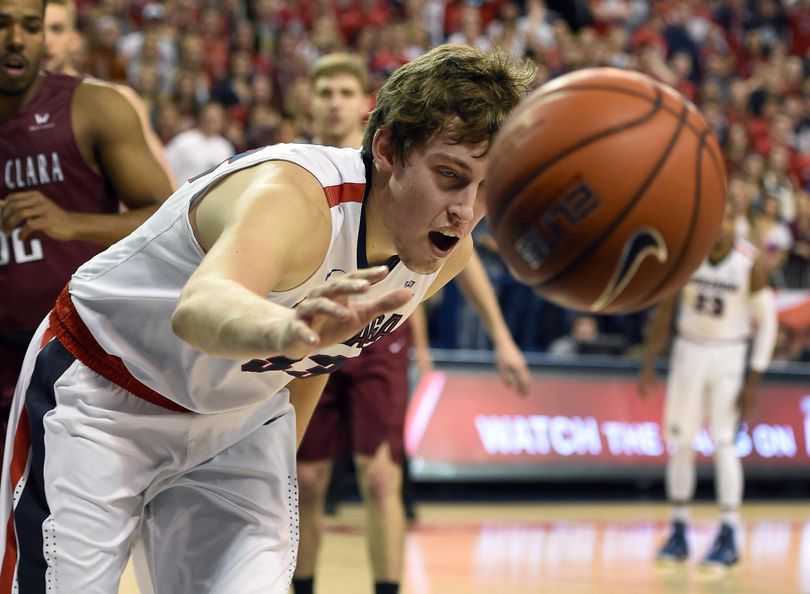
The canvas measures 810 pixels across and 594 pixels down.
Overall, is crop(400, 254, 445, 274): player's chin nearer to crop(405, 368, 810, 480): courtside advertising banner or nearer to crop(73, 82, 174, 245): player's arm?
crop(73, 82, 174, 245): player's arm

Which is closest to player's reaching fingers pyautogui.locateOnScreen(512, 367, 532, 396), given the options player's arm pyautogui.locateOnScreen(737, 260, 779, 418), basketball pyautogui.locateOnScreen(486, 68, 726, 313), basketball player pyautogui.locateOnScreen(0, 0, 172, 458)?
basketball player pyautogui.locateOnScreen(0, 0, 172, 458)

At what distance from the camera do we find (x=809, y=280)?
11.0m

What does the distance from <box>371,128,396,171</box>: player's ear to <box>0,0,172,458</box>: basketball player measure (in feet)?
4.00

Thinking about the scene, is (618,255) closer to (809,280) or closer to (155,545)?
(155,545)

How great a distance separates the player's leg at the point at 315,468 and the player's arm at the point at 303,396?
64.9 inches

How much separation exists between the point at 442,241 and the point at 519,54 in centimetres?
738

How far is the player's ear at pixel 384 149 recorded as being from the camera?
8.03ft

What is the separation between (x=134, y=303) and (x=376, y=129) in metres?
0.60

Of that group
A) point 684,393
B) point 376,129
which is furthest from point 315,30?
point 376,129

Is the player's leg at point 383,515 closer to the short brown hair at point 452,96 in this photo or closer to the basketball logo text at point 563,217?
the short brown hair at point 452,96

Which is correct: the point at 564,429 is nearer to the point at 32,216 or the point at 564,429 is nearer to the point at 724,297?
the point at 724,297

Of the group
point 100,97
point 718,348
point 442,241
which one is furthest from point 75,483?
point 718,348

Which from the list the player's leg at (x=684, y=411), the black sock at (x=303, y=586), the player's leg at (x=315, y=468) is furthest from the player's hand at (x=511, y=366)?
the player's leg at (x=684, y=411)

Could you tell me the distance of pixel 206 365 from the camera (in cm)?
238
